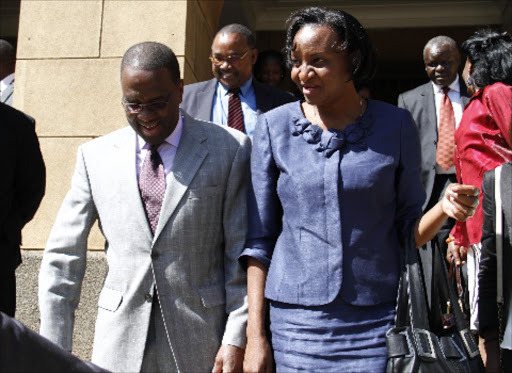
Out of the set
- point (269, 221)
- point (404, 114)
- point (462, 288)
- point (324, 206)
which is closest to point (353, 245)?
point (324, 206)

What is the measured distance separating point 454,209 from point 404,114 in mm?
543

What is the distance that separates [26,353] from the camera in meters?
1.38

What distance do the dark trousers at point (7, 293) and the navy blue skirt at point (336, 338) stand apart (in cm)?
197

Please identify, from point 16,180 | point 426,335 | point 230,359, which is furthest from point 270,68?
point 426,335

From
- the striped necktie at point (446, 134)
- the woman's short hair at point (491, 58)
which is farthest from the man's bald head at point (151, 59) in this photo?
the striped necktie at point (446, 134)

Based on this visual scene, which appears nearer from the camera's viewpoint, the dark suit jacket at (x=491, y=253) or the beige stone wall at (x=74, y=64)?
the dark suit jacket at (x=491, y=253)

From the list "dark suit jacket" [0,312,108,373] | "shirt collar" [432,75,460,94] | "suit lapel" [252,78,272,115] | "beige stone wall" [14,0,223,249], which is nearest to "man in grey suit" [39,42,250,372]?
"dark suit jacket" [0,312,108,373]

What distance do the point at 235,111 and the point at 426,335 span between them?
2623mm

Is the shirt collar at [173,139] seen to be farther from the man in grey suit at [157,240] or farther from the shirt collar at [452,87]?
the shirt collar at [452,87]

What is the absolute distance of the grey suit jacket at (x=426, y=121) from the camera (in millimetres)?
5312

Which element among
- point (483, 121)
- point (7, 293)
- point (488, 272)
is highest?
point (483, 121)

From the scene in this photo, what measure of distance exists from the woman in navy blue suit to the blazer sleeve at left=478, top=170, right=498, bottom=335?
0.54m

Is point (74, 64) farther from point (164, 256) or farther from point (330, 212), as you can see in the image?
point (330, 212)

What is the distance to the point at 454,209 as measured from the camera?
2256mm
